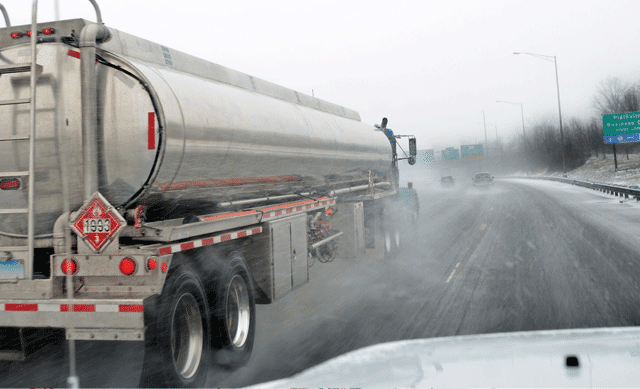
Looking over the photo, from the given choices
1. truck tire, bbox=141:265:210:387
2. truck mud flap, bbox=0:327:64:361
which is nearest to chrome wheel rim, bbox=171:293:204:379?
truck tire, bbox=141:265:210:387

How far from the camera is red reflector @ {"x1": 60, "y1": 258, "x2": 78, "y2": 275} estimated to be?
4629mm

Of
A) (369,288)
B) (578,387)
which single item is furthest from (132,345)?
(369,288)

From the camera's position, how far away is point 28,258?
4.62 m

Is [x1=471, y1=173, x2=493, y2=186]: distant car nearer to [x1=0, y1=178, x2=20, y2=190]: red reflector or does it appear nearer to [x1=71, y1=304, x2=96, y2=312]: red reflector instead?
[x1=0, y1=178, x2=20, y2=190]: red reflector

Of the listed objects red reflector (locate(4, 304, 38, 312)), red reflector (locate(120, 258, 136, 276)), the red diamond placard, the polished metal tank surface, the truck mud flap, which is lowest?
the truck mud flap

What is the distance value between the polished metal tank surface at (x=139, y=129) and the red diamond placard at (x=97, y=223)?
309mm

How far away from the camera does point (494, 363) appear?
9.21 feet

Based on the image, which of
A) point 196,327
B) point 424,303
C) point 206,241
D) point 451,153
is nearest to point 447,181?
point 451,153

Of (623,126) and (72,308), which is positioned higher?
(623,126)

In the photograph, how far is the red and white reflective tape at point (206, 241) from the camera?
481cm

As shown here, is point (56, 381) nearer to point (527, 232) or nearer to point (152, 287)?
point (152, 287)

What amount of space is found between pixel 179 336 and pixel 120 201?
1.29 meters

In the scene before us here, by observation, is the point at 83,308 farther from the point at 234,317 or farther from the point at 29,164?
the point at 234,317

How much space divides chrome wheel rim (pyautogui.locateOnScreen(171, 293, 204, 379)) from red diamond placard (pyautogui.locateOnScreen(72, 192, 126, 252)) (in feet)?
2.66
